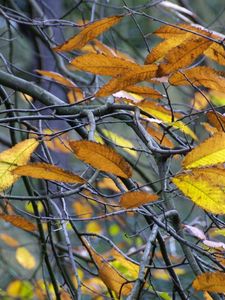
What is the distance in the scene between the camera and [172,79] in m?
1.15

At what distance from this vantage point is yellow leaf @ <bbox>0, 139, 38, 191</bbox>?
106 centimetres

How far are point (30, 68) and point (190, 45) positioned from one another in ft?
8.00

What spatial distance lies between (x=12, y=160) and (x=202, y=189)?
34 centimetres

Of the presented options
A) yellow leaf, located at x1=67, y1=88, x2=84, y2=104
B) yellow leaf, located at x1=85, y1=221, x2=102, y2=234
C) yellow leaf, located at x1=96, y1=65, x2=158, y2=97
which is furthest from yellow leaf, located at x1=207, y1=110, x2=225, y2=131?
yellow leaf, located at x1=85, y1=221, x2=102, y2=234

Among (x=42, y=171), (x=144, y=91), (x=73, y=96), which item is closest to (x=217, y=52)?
(x=144, y=91)

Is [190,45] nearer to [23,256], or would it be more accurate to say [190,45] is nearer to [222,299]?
[222,299]

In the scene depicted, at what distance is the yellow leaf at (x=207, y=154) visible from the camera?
0.95m

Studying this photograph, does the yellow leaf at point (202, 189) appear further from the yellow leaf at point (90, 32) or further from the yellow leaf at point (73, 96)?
the yellow leaf at point (73, 96)

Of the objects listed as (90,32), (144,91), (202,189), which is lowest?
(202,189)

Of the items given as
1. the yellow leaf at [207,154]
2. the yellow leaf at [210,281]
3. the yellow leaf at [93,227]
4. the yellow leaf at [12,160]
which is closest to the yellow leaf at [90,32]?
the yellow leaf at [12,160]

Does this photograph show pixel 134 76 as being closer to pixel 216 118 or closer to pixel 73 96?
pixel 216 118

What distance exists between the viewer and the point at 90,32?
118cm

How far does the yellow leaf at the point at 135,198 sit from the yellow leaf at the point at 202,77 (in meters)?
0.29

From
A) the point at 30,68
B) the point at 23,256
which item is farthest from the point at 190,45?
the point at 23,256
